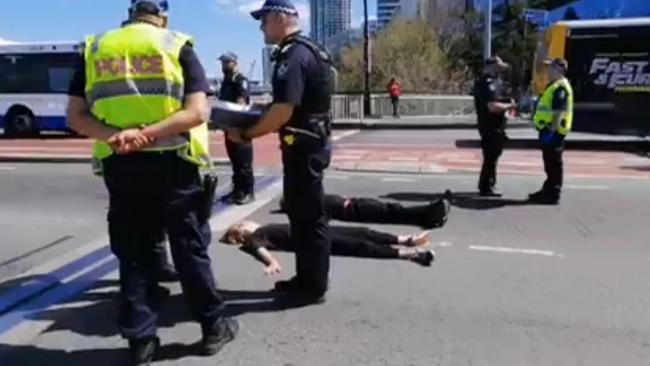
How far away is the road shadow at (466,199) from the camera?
8.80m

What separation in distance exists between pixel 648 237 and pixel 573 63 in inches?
423

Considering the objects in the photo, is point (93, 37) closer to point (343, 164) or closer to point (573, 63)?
point (343, 164)

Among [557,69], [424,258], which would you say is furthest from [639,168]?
[424,258]

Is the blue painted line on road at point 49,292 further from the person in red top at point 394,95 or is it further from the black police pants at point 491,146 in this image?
the person in red top at point 394,95

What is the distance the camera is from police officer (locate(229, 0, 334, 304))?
14.4ft

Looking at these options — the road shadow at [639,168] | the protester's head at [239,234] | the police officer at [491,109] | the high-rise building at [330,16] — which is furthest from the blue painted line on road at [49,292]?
the high-rise building at [330,16]

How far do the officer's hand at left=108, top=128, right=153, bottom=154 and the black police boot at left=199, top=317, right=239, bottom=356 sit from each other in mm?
1085

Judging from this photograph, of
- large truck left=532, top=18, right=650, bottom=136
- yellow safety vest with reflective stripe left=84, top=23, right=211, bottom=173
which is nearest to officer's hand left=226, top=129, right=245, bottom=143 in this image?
yellow safety vest with reflective stripe left=84, top=23, right=211, bottom=173

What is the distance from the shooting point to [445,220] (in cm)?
756

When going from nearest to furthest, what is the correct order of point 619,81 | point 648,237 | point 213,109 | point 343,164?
point 213,109
point 648,237
point 343,164
point 619,81

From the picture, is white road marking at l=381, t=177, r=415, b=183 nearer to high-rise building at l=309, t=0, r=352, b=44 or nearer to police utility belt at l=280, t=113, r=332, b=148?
police utility belt at l=280, t=113, r=332, b=148

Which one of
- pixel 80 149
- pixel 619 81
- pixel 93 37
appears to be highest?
pixel 93 37

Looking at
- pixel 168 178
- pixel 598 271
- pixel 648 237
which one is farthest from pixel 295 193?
pixel 648 237

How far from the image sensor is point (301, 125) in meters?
4.54
